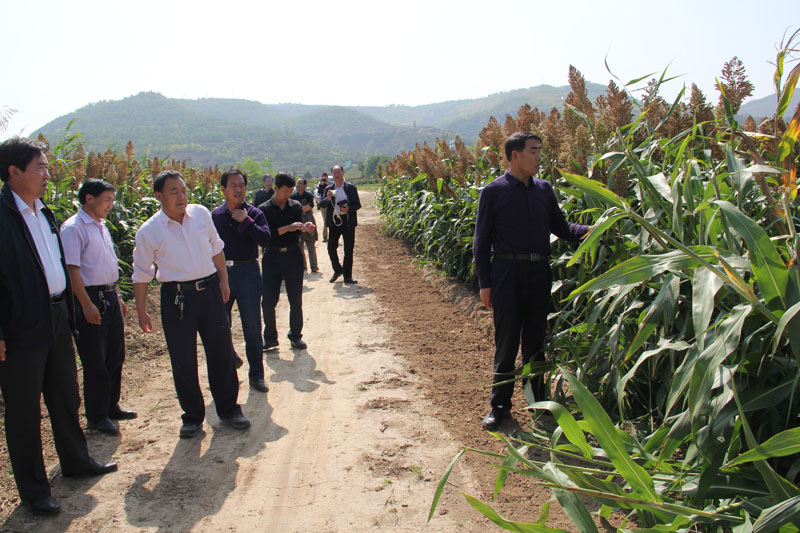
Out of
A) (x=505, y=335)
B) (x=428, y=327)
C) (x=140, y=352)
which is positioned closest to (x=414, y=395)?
(x=505, y=335)

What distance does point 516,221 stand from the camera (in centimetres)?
395

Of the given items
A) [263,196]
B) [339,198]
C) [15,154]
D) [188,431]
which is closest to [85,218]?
[15,154]

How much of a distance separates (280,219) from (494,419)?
321 cm

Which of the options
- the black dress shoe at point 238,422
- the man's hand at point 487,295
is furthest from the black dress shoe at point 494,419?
the black dress shoe at point 238,422

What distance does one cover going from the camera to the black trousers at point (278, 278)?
6039 mm

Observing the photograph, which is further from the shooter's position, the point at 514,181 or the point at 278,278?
the point at 278,278

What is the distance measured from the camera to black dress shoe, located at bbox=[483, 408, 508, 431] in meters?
4.06

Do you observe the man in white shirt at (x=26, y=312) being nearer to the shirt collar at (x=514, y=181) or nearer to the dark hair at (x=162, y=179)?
the dark hair at (x=162, y=179)

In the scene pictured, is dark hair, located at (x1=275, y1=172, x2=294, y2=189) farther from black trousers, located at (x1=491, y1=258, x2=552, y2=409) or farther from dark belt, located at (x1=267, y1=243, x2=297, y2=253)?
black trousers, located at (x1=491, y1=258, x2=552, y2=409)

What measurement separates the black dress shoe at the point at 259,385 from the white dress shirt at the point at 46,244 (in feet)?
6.65

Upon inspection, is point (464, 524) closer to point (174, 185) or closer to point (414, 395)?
point (414, 395)

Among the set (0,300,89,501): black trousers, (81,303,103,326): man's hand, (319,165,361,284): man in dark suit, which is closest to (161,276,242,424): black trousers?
(81,303,103,326): man's hand

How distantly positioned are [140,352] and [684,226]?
5.71m

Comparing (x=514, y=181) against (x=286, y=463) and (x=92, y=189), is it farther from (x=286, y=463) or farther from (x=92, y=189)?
(x=92, y=189)
